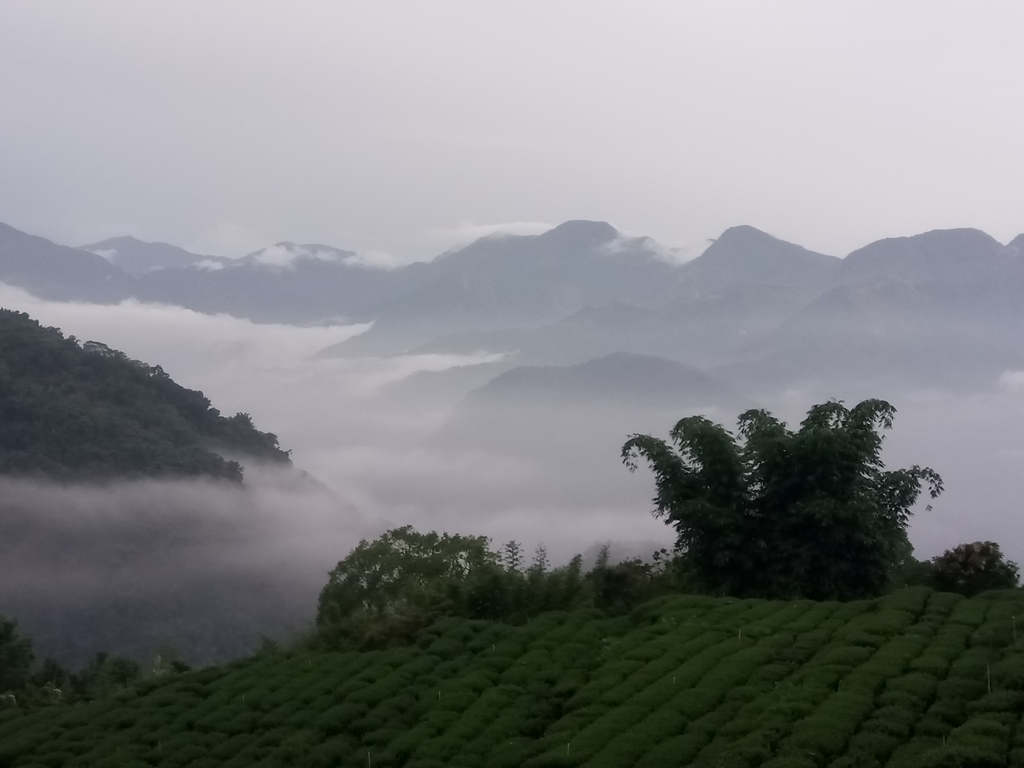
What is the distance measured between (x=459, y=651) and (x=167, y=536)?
62.1 m

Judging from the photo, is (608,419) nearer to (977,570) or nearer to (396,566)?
(396,566)

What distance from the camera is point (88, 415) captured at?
2849 inches

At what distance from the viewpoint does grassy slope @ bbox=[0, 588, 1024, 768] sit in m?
10.8

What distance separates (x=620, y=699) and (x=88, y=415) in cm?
6807

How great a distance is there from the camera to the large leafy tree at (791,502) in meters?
19.2

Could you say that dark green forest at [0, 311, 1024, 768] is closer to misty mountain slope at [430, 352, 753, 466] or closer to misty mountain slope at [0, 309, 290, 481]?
misty mountain slope at [0, 309, 290, 481]

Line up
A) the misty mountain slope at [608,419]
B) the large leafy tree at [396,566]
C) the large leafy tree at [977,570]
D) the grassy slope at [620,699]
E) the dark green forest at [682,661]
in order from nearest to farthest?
the grassy slope at [620,699], the dark green forest at [682,661], the large leafy tree at [977,570], the large leafy tree at [396,566], the misty mountain slope at [608,419]

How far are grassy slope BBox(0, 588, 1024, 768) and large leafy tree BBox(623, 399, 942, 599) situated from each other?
2.69m

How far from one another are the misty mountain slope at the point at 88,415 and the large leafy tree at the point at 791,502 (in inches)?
2293

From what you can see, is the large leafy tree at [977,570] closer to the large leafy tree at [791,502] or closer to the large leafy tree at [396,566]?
the large leafy tree at [791,502]

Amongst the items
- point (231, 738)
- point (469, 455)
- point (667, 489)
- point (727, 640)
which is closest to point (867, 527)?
point (667, 489)

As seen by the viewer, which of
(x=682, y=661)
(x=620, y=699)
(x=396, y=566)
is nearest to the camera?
(x=620, y=699)

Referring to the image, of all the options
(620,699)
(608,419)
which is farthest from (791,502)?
(608,419)

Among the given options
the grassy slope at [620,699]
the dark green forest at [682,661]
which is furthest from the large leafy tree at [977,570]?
the grassy slope at [620,699]
